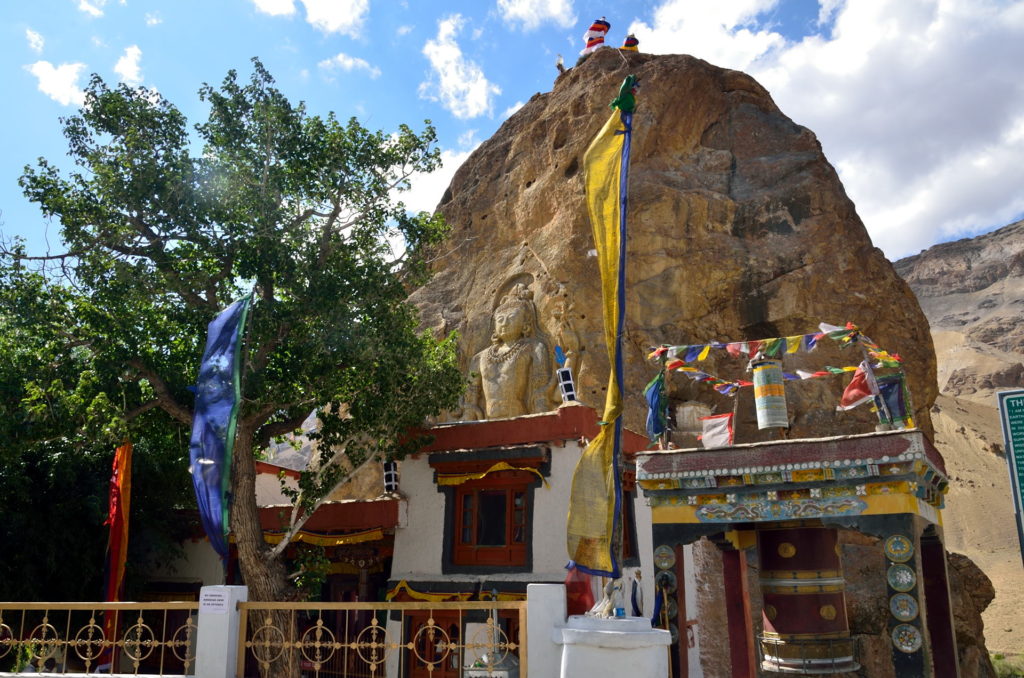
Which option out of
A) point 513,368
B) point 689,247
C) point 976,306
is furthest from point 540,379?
point 976,306

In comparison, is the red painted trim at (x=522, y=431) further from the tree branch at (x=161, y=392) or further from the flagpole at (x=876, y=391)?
the flagpole at (x=876, y=391)

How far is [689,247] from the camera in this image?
25.8 m

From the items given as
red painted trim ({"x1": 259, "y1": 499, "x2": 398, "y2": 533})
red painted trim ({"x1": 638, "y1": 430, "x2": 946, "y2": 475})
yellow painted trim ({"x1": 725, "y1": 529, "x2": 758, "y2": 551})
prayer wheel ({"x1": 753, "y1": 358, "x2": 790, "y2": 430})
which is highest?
prayer wheel ({"x1": 753, "y1": 358, "x2": 790, "y2": 430})

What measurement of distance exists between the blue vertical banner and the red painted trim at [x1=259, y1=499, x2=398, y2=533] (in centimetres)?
684

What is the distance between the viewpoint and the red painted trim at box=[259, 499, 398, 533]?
16047 millimetres

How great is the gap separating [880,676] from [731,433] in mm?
11060

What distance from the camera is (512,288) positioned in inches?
1104

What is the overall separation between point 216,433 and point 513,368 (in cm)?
1649

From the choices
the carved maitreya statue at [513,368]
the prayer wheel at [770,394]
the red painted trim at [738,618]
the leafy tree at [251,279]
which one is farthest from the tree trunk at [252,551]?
the carved maitreya statue at [513,368]

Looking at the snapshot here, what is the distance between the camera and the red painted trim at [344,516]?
52.6 ft

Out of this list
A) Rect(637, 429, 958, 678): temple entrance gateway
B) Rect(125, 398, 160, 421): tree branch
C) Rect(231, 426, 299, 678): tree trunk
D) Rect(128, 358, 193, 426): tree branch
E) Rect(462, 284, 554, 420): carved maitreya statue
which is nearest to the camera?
Rect(637, 429, 958, 678): temple entrance gateway

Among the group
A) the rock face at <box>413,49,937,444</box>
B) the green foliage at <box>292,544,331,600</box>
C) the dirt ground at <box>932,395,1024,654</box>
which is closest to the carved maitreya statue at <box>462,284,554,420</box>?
the rock face at <box>413,49,937,444</box>

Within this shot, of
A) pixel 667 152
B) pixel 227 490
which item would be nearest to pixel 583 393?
pixel 667 152

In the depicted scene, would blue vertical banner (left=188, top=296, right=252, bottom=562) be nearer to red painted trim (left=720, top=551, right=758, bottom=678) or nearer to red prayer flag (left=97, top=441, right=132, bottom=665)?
red prayer flag (left=97, top=441, right=132, bottom=665)
